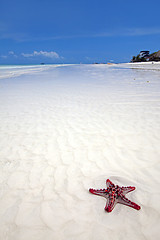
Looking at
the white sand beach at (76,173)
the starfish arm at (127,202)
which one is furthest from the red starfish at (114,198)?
the white sand beach at (76,173)

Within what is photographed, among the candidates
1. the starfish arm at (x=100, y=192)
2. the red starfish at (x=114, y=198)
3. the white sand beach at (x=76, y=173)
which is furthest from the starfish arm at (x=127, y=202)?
the starfish arm at (x=100, y=192)

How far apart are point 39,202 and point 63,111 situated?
15.5 feet

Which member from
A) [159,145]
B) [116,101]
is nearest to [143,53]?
[116,101]

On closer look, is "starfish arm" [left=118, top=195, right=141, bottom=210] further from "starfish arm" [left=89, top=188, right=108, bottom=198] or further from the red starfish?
"starfish arm" [left=89, top=188, right=108, bottom=198]

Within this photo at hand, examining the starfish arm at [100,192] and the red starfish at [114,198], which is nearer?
the red starfish at [114,198]

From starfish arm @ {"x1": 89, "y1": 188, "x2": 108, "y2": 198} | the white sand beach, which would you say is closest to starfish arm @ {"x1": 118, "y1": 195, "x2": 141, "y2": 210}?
the white sand beach

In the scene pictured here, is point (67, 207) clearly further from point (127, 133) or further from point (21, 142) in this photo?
point (127, 133)

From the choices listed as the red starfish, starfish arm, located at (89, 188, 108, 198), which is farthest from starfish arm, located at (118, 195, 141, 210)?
starfish arm, located at (89, 188, 108, 198)

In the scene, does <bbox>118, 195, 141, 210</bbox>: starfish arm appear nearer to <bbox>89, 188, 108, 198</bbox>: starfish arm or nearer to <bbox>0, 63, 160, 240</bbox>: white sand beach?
<bbox>0, 63, 160, 240</bbox>: white sand beach

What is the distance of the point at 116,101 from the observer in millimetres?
8156

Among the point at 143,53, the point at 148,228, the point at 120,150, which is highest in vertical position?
the point at 143,53

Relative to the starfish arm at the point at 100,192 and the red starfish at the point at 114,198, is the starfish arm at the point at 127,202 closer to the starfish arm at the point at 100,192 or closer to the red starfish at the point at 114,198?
the red starfish at the point at 114,198

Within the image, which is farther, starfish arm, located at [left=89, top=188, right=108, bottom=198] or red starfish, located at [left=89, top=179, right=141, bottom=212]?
starfish arm, located at [left=89, top=188, right=108, bottom=198]

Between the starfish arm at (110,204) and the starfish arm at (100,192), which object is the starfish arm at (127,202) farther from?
the starfish arm at (100,192)
